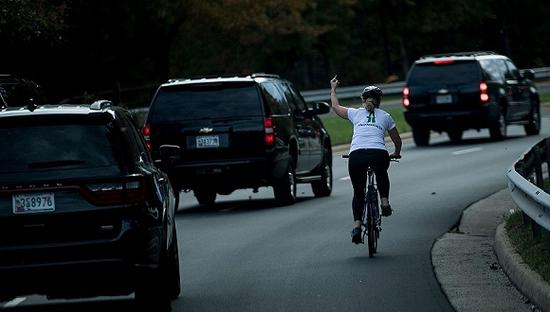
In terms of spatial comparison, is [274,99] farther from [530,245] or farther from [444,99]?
[444,99]

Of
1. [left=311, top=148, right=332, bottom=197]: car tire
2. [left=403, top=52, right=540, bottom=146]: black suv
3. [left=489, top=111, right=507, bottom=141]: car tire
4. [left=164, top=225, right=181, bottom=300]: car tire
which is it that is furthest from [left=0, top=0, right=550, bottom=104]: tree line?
[left=164, top=225, right=181, bottom=300]: car tire

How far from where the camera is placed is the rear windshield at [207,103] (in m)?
22.0

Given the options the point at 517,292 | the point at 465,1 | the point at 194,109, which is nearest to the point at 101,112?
the point at 517,292

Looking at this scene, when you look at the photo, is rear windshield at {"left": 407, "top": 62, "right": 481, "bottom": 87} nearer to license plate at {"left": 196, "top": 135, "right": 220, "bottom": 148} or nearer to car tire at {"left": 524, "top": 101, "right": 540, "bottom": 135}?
car tire at {"left": 524, "top": 101, "right": 540, "bottom": 135}

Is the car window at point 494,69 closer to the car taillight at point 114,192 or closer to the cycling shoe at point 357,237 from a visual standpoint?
the cycling shoe at point 357,237

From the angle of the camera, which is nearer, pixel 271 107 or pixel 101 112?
pixel 101 112

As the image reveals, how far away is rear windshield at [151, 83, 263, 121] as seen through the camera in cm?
2198

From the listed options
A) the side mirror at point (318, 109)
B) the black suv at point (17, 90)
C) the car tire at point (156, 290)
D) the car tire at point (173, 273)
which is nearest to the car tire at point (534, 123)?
the side mirror at point (318, 109)

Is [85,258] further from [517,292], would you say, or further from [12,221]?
[517,292]

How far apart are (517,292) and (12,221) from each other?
3868 millimetres

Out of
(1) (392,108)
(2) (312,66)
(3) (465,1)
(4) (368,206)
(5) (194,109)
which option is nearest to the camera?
(4) (368,206)

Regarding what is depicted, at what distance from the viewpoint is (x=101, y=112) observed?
37.7ft

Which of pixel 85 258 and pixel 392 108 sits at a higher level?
pixel 85 258

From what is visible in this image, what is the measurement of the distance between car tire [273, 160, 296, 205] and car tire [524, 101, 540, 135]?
1615 centimetres
